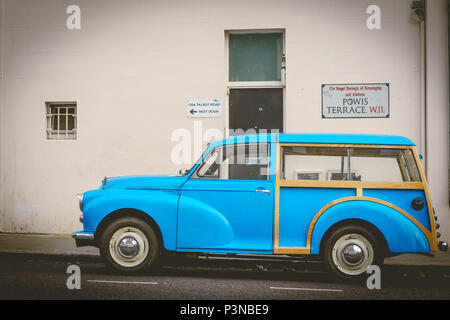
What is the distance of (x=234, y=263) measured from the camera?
7.20 meters

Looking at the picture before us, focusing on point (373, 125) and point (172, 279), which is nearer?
point (172, 279)

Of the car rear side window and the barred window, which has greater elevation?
the barred window

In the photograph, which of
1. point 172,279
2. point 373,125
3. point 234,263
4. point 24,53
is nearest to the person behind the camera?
point 172,279

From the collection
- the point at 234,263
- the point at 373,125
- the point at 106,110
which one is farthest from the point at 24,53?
the point at 373,125

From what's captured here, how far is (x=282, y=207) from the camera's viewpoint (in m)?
6.18

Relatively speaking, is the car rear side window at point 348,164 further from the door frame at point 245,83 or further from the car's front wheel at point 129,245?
the door frame at point 245,83

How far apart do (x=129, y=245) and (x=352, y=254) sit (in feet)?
9.60

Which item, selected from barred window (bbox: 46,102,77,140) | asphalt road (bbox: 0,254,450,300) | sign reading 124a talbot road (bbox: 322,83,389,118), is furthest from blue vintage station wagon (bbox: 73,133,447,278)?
A: barred window (bbox: 46,102,77,140)

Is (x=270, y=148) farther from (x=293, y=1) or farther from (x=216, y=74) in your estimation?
(x=293, y=1)

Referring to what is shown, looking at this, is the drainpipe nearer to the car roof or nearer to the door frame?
the door frame

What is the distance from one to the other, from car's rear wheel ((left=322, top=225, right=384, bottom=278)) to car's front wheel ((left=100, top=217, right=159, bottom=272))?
230 cm

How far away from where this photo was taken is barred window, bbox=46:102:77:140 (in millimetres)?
10469

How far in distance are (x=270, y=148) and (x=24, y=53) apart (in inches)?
272

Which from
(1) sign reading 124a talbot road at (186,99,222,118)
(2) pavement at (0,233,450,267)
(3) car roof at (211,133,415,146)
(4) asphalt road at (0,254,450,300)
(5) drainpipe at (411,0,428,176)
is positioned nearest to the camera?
(4) asphalt road at (0,254,450,300)
